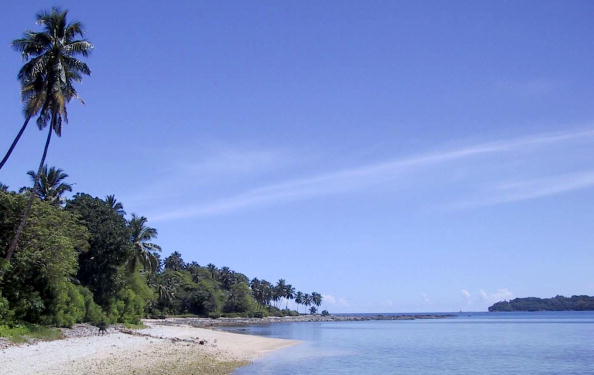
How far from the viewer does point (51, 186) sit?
177 ft

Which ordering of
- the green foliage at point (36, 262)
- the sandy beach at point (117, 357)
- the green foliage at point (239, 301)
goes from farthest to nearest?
the green foliage at point (239, 301), the green foliage at point (36, 262), the sandy beach at point (117, 357)

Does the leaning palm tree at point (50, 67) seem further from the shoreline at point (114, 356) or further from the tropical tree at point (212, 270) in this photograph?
the tropical tree at point (212, 270)

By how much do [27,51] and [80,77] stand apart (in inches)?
124

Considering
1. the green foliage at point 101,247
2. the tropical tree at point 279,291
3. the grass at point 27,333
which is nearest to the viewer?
the grass at point 27,333

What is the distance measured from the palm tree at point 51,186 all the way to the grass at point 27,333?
19991 millimetres

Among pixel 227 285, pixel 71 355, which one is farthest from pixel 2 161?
pixel 227 285

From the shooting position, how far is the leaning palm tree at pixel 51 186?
173ft

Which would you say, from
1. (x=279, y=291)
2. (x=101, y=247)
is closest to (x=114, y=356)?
(x=101, y=247)

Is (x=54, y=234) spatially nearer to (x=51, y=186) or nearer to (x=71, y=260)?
(x=71, y=260)

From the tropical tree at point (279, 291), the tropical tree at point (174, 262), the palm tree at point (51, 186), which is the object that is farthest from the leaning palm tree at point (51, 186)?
the tropical tree at point (279, 291)

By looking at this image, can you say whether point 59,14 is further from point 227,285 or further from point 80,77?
Result: point 227,285

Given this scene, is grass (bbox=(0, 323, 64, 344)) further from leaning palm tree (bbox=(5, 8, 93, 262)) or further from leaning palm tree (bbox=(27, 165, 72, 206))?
leaning palm tree (bbox=(27, 165, 72, 206))

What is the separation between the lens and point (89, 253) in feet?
170

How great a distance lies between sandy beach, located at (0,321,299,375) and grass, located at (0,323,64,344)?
80 centimetres
